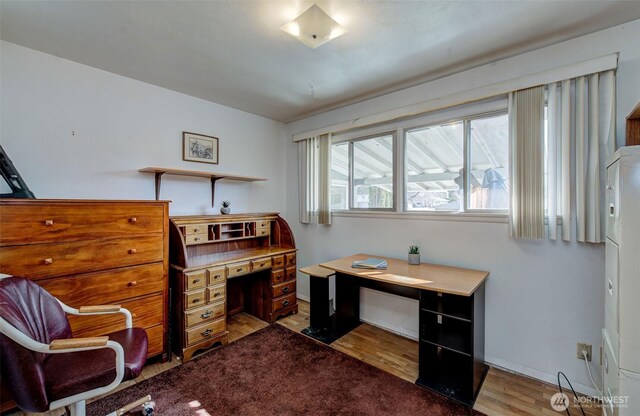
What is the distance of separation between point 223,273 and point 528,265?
268 centimetres

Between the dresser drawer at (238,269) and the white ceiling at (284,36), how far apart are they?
6.08 ft

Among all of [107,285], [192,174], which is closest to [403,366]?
[107,285]

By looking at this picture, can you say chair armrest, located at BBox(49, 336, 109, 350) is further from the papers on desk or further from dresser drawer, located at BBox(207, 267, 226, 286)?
the papers on desk

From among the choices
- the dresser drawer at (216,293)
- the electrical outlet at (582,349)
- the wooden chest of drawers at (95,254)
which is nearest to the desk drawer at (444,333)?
the electrical outlet at (582,349)

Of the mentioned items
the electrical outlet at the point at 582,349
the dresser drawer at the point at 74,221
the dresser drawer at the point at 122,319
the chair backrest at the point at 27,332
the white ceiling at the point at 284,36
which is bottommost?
the electrical outlet at the point at 582,349

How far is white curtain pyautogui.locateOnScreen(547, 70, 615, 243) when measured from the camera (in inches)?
73.5

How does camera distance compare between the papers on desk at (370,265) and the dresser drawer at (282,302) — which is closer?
the papers on desk at (370,265)

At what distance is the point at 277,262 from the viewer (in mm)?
3213

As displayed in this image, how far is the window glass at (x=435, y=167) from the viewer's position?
8.62 ft

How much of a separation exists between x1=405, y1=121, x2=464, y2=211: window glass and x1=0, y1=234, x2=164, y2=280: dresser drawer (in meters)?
2.50

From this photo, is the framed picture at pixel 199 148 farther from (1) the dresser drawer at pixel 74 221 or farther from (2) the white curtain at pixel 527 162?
(2) the white curtain at pixel 527 162

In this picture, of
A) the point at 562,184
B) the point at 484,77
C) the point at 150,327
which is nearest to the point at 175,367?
the point at 150,327

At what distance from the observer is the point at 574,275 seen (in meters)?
2.01

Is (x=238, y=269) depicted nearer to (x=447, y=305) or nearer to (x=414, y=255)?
(x=414, y=255)
